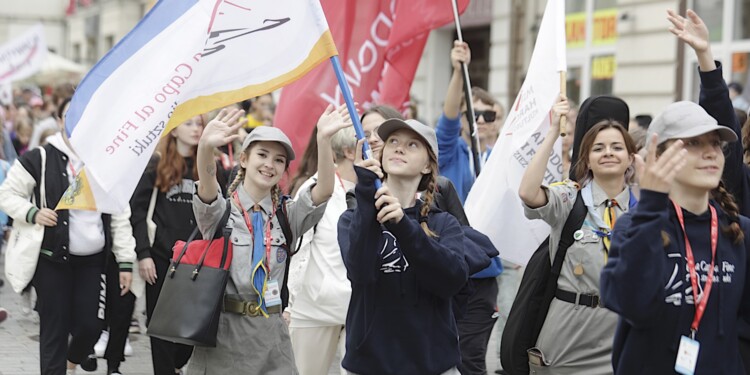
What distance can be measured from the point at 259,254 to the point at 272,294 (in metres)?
0.20

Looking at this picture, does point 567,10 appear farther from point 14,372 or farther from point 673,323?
point 673,323

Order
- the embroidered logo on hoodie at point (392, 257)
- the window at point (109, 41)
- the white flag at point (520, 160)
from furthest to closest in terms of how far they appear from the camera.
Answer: the window at point (109, 41) < the white flag at point (520, 160) < the embroidered logo on hoodie at point (392, 257)

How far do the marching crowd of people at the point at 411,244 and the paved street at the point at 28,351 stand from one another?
0.46 m

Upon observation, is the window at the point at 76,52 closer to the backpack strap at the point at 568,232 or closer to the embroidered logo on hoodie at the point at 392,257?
the backpack strap at the point at 568,232

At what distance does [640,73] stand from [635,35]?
586 millimetres

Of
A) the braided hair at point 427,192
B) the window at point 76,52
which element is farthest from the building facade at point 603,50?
the window at point 76,52

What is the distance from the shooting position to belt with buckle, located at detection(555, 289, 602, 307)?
5094mm

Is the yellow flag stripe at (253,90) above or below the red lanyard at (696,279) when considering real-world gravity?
above

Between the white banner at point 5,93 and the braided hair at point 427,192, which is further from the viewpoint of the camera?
the white banner at point 5,93

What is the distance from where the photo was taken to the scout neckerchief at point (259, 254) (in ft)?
17.8

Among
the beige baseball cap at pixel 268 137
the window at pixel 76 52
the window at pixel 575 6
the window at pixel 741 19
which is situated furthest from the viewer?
the window at pixel 76 52

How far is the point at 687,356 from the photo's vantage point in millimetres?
3795

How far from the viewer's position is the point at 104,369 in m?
8.68

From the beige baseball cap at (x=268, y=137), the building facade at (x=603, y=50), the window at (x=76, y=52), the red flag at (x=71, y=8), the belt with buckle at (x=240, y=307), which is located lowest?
the belt with buckle at (x=240, y=307)
